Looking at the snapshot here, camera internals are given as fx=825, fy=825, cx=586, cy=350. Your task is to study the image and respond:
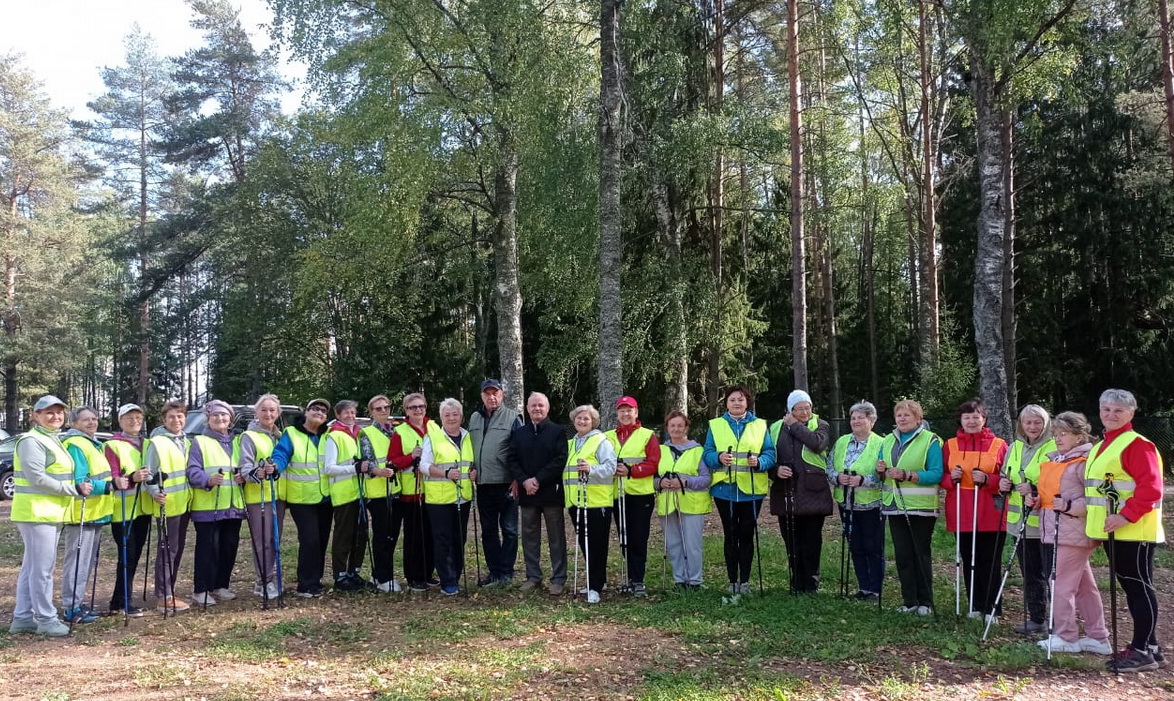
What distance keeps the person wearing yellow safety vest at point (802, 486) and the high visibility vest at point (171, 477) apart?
17.1 feet

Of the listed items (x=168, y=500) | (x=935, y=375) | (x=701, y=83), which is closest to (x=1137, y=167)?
(x=935, y=375)

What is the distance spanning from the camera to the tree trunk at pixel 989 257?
10.3 m

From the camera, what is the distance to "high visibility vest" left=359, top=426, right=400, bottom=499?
788 centimetres

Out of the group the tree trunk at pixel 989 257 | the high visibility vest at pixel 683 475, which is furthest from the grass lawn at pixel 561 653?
the tree trunk at pixel 989 257

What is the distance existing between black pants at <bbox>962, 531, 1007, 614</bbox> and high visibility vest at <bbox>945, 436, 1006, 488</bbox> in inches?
16.8

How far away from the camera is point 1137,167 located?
23.1 meters

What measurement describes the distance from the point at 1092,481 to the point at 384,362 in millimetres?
22402

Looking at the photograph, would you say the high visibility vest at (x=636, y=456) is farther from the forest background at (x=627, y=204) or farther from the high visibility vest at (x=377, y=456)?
the forest background at (x=627, y=204)

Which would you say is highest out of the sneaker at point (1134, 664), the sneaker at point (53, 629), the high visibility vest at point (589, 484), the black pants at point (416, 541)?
the high visibility vest at point (589, 484)

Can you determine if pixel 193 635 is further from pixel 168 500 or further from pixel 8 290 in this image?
pixel 8 290

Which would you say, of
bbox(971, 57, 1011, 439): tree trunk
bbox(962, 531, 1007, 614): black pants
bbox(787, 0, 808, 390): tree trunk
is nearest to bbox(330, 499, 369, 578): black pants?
bbox(962, 531, 1007, 614): black pants

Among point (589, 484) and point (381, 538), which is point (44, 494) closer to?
point (381, 538)

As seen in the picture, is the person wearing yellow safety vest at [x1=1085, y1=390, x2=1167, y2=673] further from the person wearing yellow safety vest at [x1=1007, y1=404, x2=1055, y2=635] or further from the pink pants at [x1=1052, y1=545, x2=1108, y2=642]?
the person wearing yellow safety vest at [x1=1007, y1=404, x2=1055, y2=635]

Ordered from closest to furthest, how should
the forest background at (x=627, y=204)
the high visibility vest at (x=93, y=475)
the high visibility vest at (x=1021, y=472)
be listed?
→ the high visibility vest at (x=1021, y=472) < the high visibility vest at (x=93, y=475) < the forest background at (x=627, y=204)
